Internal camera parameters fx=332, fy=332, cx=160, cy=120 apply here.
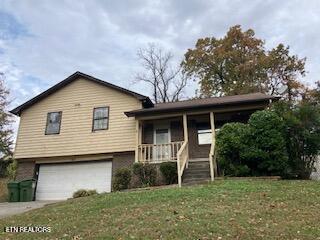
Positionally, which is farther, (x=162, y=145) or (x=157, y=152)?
(x=157, y=152)

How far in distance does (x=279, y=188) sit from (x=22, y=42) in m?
15.0

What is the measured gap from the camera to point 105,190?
1708cm

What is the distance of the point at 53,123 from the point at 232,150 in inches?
420

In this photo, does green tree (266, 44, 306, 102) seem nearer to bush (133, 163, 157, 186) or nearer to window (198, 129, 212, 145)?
window (198, 129, 212, 145)

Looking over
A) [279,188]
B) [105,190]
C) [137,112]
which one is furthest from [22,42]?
[279,188]

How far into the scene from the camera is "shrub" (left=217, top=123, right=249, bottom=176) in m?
13.1

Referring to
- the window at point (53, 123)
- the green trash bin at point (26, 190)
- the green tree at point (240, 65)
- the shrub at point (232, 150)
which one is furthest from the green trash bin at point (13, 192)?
the green tree at point (240, 65)

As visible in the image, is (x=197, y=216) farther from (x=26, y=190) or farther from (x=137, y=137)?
(x=26, y=190)

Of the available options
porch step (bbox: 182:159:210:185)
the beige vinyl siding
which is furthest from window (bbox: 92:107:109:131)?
porch step (bbox: 182:159:210:185)

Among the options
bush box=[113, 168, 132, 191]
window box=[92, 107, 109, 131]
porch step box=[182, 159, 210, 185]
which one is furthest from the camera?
window box=[92, 107, 109, 131]

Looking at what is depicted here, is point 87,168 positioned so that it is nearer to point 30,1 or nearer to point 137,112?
point 137,112

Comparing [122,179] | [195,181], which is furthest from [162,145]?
[195,181]

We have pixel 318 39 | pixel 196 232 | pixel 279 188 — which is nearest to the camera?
pixel 196 232

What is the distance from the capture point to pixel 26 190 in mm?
17016
